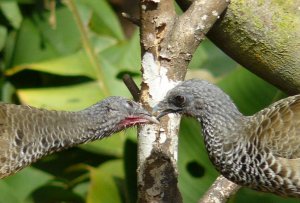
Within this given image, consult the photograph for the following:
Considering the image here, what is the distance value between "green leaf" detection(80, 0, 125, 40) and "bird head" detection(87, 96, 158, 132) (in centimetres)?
243

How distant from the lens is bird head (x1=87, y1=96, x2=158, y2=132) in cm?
483

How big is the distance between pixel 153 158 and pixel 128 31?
14.9 ft

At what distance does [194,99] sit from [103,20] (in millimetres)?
3015

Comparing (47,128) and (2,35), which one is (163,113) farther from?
(2,35)

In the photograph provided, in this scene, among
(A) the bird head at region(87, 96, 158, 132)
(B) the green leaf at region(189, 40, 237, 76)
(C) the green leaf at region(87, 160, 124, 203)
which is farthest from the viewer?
(B) the green leaf at region(189, 40, 237, 76)

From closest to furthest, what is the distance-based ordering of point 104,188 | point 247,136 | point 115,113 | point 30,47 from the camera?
point 247,136 < point 115,113 < point 104,188 < point 30,47

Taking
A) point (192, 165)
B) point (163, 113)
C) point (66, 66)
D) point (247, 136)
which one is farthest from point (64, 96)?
point (247, 136)

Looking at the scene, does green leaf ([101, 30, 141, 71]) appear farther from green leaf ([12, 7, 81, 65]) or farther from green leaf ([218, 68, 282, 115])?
green leaf ([218, 68, 282, 115])

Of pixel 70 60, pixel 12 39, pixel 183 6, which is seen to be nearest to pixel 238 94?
pixel 183 6

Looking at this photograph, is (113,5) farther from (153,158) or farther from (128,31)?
(153,158)

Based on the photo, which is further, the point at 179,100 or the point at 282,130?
the point at 179,100

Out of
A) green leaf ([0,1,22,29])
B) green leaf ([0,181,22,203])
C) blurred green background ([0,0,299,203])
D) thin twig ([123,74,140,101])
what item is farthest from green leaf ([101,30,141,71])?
thin twig ([123,74,140,101])

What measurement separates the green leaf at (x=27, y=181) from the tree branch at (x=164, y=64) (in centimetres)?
178

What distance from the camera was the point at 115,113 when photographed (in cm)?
499
